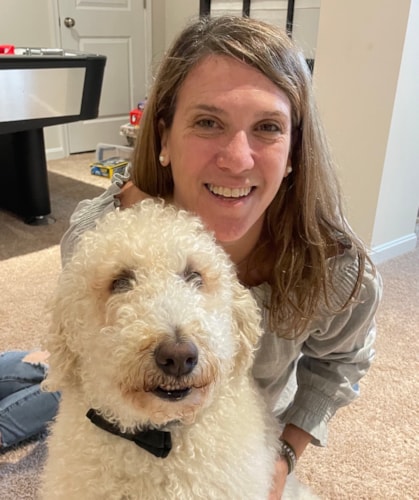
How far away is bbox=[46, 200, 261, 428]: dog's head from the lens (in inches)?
30.0

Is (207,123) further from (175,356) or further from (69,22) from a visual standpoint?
(69,22)

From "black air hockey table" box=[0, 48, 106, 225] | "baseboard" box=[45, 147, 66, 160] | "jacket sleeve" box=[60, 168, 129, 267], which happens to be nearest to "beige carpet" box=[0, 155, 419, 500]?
"black air hockey table" box=[0, 48, 106, 225]

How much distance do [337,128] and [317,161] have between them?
1684 millimetres

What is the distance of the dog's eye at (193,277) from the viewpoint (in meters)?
0.89

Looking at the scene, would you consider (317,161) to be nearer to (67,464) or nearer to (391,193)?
(67,464)

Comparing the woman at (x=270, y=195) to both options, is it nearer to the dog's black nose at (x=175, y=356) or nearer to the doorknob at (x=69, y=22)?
the dog's black nose at (x=175, y=356)

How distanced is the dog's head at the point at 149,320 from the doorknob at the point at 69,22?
13.5ft

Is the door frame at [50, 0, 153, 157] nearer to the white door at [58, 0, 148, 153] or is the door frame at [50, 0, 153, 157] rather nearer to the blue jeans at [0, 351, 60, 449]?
the white door at [58, 0, 148, 153]

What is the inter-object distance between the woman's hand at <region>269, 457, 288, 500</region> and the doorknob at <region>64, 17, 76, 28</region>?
428 cm

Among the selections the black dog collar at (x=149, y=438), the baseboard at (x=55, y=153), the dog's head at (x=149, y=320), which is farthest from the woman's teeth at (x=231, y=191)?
the baseboard at (x=55, y=153)

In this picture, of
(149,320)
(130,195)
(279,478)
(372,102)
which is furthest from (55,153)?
(149,320)

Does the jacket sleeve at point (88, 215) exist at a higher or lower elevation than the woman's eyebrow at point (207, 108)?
lower

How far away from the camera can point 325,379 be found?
1.27 metres

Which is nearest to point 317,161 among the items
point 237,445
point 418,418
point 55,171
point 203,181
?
point 203,181
